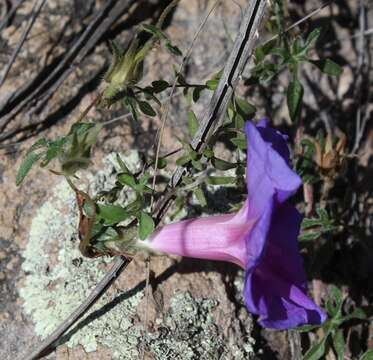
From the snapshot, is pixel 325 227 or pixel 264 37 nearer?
pixel 325 227

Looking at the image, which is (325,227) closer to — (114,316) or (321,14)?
(114,316)

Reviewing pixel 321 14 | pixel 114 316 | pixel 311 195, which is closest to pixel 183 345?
pixel 114 316

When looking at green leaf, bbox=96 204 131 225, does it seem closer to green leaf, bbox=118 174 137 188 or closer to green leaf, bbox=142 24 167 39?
green leaf, bbox=118 174 137 188

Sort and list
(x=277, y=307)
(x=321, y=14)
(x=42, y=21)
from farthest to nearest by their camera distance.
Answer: (x=321, y=14) < (x=42, y=21) < (x=277, y=307)

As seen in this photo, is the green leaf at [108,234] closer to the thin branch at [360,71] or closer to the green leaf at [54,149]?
the green leaf at [54,149]

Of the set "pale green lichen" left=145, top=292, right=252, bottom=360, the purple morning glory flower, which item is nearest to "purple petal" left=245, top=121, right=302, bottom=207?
the purple morning glory flower

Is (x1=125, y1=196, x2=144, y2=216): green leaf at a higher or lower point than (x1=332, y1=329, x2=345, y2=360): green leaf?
higher

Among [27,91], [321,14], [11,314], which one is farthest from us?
[321,14]
